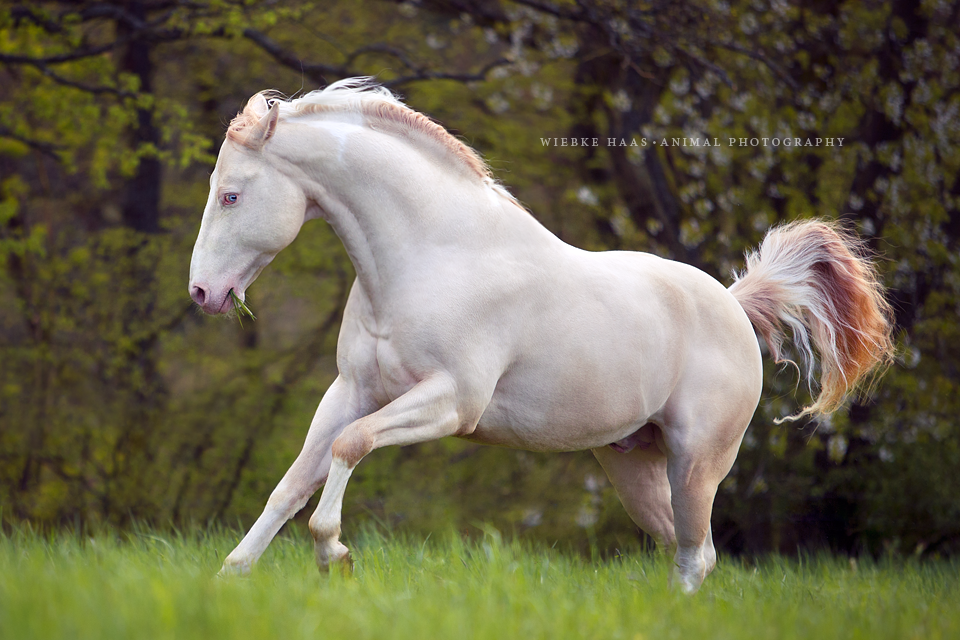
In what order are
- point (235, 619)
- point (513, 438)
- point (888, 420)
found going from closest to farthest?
1. point (235, 619)
2. point (513, 438)
3. point (888, 420)

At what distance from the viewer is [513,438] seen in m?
3.73

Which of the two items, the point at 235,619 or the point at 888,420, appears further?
the point at 888,420

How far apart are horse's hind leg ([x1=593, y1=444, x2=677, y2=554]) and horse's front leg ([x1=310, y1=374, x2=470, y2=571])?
4.76 feet

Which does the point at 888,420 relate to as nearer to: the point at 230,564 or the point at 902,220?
the point at 902,220

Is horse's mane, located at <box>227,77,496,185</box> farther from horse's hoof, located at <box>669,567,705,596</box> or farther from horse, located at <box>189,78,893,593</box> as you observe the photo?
horse's hoof, located at <box>669,567,705,596</box>

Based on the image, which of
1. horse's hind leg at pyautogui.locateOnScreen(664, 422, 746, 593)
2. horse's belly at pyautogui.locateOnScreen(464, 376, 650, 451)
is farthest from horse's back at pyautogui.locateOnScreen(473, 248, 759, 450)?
horse's hind leg at pyautogui.locateOnScreen(664, 422, 746, 593)

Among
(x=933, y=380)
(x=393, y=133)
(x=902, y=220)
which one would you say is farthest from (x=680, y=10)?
(x=393, y=133)

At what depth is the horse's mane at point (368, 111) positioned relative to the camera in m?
3.55

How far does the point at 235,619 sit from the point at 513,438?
165 cm

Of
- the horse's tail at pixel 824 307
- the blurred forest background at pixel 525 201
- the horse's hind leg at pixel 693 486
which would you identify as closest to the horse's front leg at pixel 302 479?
the horse's hind leg at pixel 693 486

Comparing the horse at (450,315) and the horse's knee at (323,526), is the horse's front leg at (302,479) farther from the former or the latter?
the horse's knee at (323,526)

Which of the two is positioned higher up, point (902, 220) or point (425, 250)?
point (425, 250)

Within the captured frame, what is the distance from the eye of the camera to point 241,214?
335cm

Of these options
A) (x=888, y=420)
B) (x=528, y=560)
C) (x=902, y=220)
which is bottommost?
(x=888, y=420)
